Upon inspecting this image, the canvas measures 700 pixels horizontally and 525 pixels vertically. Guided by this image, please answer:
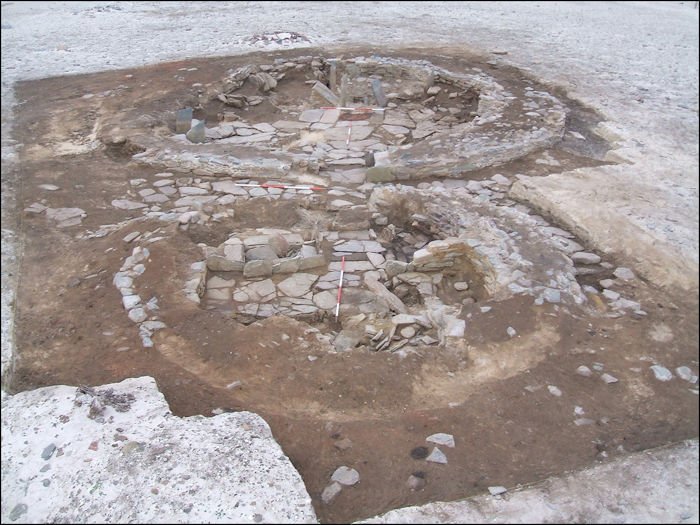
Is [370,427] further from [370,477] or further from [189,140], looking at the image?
[189,140]

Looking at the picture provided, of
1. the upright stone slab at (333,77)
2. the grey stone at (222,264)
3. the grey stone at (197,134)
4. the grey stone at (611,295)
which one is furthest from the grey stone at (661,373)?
the upright stone slab at (333,77)

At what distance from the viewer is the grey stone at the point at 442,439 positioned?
358 cm

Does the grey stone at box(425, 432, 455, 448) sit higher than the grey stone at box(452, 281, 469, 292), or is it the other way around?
the grey stone at box(425, 432, 455, 448)

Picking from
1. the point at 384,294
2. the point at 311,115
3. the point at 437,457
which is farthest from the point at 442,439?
the point at 311,115

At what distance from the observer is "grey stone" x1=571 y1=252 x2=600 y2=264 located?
5.39 metres

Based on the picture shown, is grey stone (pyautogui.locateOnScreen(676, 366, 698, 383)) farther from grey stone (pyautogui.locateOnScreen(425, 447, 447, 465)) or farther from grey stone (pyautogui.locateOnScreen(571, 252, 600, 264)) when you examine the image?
grey stone (pyautogui.locateOnScreen(425, 447, 447, 465))

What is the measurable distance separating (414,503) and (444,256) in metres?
2.91

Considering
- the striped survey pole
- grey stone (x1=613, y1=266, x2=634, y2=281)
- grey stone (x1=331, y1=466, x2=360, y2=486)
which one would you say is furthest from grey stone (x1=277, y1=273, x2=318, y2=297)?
grey stone (x1=613, y1=266, x2=634, y2=281)

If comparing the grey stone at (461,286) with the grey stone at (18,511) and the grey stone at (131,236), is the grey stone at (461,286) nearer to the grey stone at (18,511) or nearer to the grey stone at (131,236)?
the grey stone at (131,236)

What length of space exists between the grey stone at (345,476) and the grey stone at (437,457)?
17.9 inches

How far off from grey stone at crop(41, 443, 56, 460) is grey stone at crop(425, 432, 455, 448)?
2.22 meters

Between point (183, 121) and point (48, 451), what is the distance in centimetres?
615

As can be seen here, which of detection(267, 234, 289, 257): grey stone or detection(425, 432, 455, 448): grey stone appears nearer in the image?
detection(425, 432, 455, 448): grey stone

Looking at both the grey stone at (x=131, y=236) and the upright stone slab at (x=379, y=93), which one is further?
the upright stone slab at (x=379, y=93)
